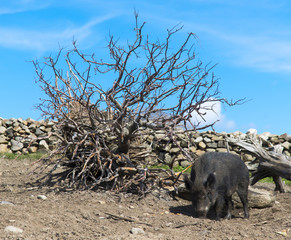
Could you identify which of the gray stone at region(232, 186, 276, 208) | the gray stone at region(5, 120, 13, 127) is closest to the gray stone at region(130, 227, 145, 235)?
the gray stone at region(232, 186, 276, 208)

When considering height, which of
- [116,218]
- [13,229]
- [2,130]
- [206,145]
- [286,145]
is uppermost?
[286,145]

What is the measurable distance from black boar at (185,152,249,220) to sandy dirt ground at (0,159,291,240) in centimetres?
23

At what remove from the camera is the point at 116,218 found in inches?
229

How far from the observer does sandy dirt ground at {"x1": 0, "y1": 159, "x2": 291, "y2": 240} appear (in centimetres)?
478

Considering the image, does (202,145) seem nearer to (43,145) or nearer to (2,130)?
(43,145)

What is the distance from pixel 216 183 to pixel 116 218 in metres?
1.74

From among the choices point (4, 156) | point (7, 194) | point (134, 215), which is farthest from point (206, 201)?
point (4, 156)

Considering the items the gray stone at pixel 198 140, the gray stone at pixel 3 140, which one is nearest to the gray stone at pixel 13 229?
the gray stone at pixel 198 140

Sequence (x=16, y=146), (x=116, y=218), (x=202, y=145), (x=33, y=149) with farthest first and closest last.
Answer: (x=16, y=146) → (x=33, y=149) → (x=202, y=145) → (x=116, y=218)

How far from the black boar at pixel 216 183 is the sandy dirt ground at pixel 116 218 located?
0.23 metres

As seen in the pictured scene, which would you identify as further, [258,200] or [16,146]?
[16,146]

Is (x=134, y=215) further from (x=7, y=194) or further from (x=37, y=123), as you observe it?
(x=37, y=123)

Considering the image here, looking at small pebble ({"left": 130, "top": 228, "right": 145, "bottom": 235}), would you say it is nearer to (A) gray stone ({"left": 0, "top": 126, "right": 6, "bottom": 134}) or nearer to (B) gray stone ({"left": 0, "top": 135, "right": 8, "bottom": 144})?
(B) gray stone ({"left": 0, "top": 135, "right": 8, "bottom": 144})

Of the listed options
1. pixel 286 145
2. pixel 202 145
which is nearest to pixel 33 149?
pixel 202 145
